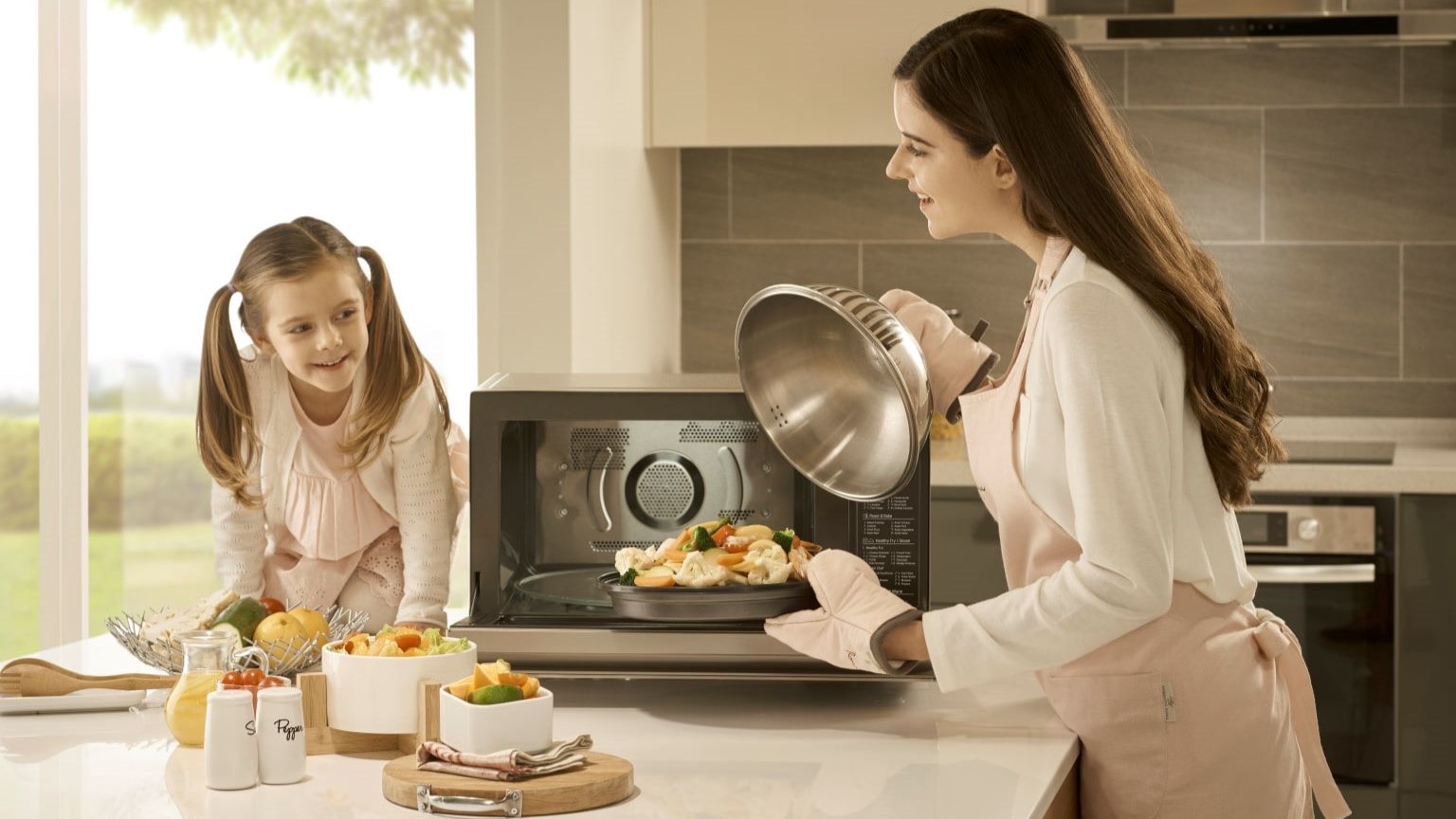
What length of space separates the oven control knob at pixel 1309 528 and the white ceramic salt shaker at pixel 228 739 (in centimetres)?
186

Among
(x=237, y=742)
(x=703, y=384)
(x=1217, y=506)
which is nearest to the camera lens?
(x=237, y=742)

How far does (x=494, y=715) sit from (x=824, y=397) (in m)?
0.44

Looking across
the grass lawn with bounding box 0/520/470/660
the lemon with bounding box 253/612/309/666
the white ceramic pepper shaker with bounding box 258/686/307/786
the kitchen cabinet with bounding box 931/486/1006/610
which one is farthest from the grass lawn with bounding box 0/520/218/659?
the white ceramic pepper shaker with bounding box 258/686/307/786

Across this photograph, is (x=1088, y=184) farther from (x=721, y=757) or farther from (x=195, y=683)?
(x=195, y=683)

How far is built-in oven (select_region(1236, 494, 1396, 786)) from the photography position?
2434mm

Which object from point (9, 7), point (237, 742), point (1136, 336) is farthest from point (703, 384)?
point (9, 7)

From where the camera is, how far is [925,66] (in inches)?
48.8

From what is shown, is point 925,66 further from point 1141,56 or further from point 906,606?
point 1141,56

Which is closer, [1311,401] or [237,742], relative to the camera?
[237,742]

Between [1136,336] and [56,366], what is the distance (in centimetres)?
208

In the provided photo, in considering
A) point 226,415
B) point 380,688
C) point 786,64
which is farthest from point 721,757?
point 786,64

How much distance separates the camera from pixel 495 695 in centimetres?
108

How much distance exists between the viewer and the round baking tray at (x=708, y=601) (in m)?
1.32

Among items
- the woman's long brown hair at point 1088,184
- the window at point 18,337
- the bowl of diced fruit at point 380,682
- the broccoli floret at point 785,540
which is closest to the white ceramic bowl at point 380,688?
the bowl of diced fruit at point 380,682
